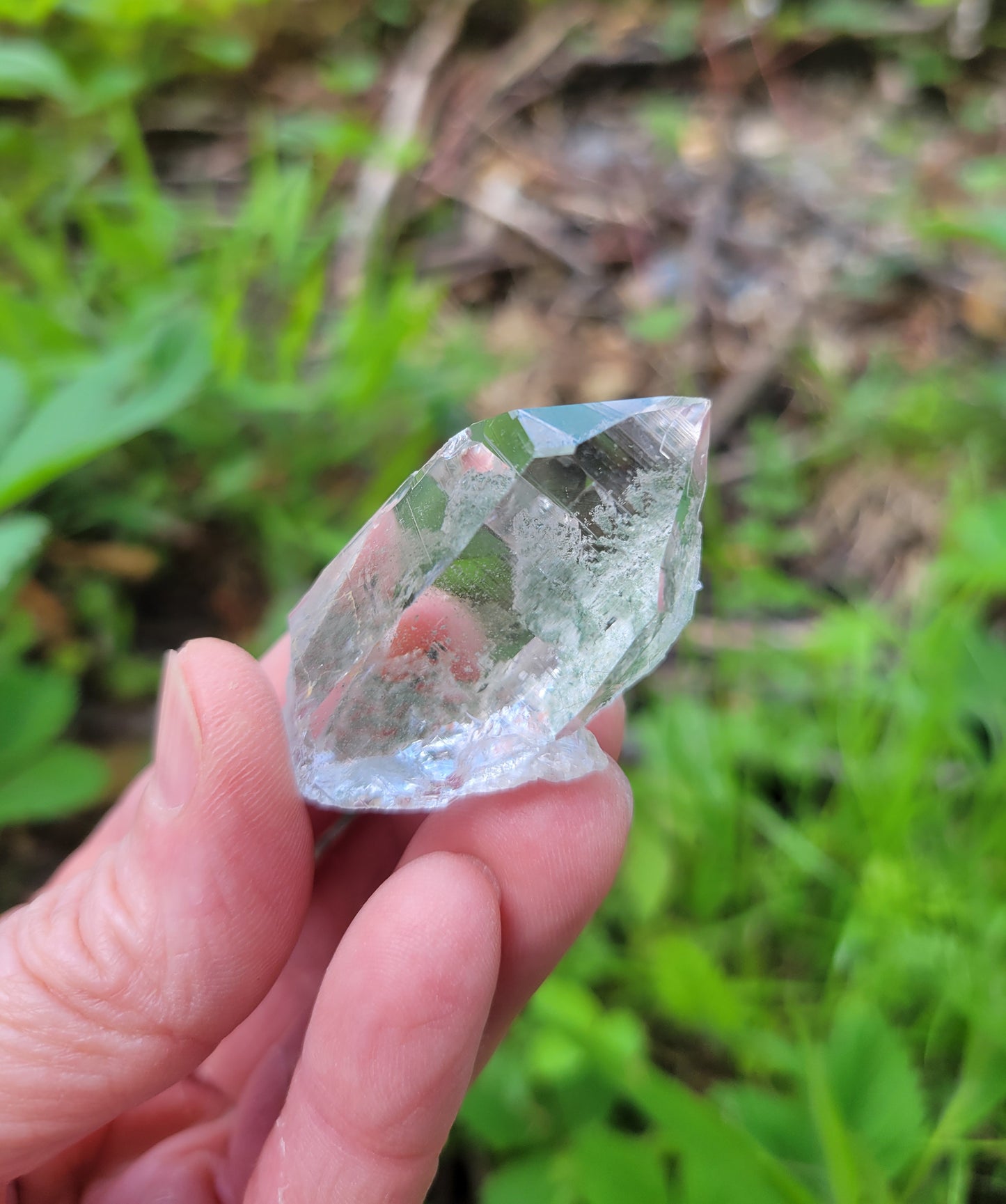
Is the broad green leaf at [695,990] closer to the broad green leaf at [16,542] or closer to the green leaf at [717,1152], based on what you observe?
the green leaf at [717,1152]

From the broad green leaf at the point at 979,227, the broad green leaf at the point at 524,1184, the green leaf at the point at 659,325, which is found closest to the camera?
the broad green leaf at the point at 524,1184

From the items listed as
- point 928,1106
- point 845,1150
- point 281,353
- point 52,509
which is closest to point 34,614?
point 52,509

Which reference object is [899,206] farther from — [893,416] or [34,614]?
[34,614]

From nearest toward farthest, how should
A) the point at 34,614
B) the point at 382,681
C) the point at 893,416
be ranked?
the point at 382,681 < the point at 34,614 < the point at 893,416

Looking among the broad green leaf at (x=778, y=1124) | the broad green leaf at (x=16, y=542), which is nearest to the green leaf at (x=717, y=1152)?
the broad green leaf at (x=778, y=1124)

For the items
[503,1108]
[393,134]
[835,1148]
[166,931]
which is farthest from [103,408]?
[393,134]

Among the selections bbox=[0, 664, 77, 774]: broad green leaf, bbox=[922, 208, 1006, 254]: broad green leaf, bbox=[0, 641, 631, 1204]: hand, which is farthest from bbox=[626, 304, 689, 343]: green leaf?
bbox=[0, 641, 631, 1204]: hand

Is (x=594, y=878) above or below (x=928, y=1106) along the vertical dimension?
above
